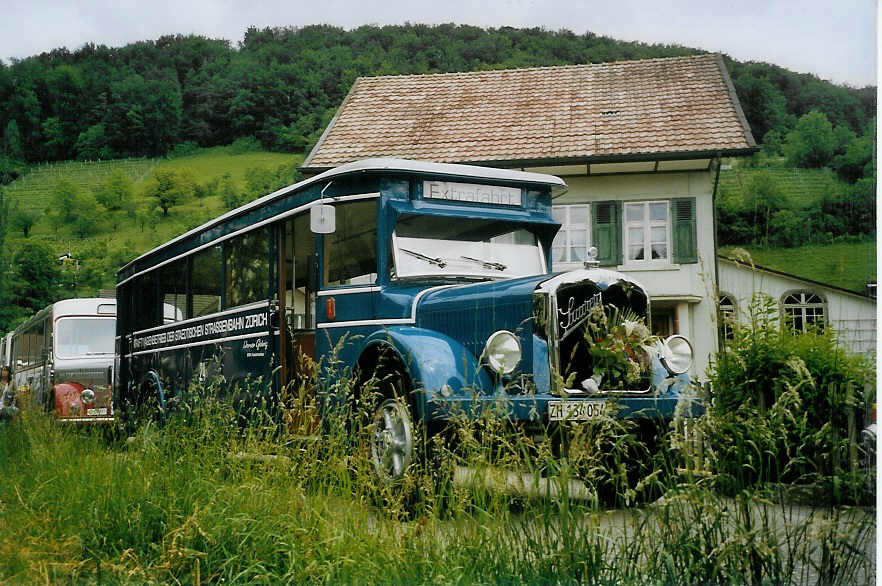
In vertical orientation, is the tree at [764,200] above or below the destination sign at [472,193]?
below

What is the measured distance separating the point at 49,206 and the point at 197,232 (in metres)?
2.40

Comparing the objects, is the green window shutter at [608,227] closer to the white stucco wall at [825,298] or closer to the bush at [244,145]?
the bush at [244,145]

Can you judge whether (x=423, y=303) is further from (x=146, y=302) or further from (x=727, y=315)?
(x=146, y=302)

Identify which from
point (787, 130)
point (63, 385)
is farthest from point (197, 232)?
point (787, 130)

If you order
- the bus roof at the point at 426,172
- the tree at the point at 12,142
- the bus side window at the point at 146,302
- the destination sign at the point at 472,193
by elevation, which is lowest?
the bus side window at the point at 146,302

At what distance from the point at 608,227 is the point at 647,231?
156 inches

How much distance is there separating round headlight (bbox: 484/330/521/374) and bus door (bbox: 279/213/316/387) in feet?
6.38

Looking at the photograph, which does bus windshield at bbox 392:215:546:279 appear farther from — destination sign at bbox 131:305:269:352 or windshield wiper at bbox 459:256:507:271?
destination sign at bbox 131:305:269:352

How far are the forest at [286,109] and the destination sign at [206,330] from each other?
1101 mm

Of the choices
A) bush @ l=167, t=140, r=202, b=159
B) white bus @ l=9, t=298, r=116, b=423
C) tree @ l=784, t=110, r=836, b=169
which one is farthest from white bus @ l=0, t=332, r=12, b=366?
tree @ l=784, t=110, r=836, b=169

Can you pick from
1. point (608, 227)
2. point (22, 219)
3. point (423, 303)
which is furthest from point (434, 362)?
point (608, 227)

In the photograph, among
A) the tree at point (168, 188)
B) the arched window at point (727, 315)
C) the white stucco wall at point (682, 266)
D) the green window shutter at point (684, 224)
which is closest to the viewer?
the arched window at point (727, 315)

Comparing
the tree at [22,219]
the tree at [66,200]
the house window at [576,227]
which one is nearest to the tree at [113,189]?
the tree at [66,200]

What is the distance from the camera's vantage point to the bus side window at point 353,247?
20.1 ft
